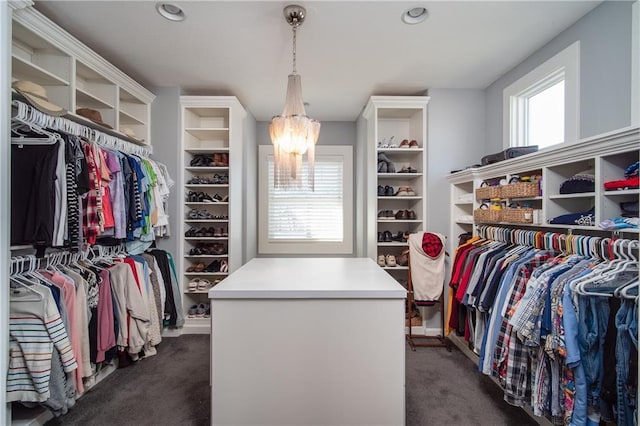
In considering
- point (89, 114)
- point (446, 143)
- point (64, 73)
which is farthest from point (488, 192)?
point (64, 73)

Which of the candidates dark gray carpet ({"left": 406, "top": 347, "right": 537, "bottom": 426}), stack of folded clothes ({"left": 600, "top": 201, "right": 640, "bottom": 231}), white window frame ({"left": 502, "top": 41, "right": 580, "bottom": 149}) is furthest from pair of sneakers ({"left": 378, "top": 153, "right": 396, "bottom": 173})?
stack of folded clothes ({"left": 600, "top": 201, "right": 640, "bottom": 231})

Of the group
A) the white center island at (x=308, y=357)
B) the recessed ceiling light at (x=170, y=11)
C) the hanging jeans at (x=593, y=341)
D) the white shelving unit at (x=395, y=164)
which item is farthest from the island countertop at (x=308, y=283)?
the recessed ceiling light at (x=170, y=11)

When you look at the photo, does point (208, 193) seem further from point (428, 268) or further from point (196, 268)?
point (428, 268)

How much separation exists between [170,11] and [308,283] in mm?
1905

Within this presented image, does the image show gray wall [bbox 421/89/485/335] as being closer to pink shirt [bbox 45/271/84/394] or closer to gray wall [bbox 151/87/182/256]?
gray wall [bbox 151/87/182/256]

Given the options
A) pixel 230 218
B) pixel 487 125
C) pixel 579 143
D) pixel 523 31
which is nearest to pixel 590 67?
pixel 523 31

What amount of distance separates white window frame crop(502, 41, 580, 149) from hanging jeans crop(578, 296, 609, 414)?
1219 millimetres

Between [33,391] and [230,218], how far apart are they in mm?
1908

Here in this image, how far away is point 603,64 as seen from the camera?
6.04 feet

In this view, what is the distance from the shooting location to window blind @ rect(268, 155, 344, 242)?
4.16m

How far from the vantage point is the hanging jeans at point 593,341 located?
4.32 feet

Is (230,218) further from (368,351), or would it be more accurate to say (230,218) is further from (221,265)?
(368,351)

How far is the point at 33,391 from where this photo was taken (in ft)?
5.15

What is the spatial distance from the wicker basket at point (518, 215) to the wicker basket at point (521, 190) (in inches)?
3.9
